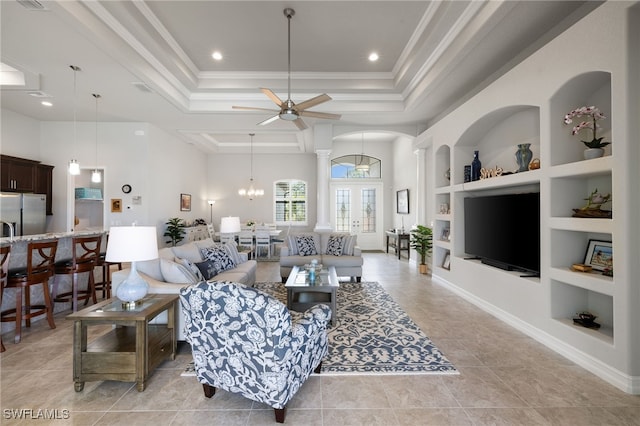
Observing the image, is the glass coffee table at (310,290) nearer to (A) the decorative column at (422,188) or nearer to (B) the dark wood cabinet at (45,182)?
(A) the decorative column at (422,188)

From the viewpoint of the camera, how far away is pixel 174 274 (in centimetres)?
312

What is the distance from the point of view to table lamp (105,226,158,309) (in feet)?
7.76

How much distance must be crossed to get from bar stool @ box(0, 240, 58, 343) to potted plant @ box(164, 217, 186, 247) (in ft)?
12.6

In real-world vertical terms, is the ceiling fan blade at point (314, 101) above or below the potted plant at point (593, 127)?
above

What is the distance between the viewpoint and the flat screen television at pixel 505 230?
3.47 m

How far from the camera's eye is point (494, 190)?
4484 millimetres

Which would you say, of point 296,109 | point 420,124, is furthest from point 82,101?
point 420,124

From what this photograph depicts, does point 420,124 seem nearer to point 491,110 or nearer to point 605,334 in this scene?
point 491,110

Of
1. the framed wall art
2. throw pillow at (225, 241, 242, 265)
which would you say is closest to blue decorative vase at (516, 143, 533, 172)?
throw pillow at (225, 241, 242, 265)

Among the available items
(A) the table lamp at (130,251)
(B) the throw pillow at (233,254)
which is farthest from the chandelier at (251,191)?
(A) the table lamp at (130,251)

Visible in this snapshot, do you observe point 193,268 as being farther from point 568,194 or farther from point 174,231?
point 174,231

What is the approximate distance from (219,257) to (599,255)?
4422 mm

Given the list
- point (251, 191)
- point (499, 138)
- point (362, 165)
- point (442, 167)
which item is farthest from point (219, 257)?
point (362, 165)

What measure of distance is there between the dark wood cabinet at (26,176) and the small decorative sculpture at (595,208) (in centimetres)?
876
